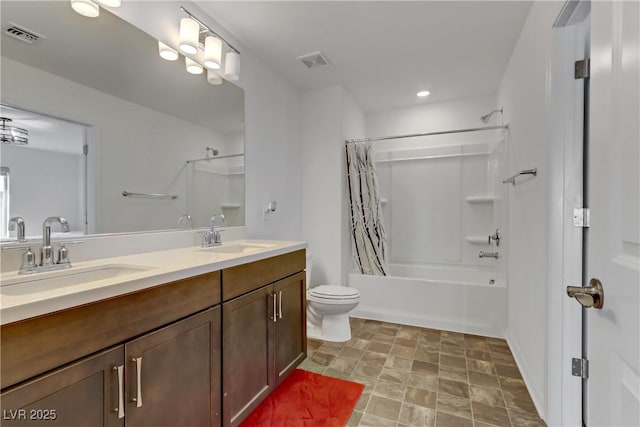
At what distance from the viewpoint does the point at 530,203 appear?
1.73 meters

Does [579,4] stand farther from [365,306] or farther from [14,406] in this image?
[365,306]

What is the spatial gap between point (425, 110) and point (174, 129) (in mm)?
2946

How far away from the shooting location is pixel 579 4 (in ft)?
3.99

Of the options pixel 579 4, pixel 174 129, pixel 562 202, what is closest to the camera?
pixel 579 4

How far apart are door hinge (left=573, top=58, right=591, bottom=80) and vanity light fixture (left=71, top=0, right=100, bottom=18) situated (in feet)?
7.54

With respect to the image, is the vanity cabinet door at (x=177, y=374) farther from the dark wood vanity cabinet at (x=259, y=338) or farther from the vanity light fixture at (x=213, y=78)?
the vanity light fixture at (x=213, y=78)

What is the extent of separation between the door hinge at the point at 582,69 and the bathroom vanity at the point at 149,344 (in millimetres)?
1763

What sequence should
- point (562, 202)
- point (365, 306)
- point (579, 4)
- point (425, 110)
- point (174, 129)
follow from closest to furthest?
1. point (579, 4)
2. point (562, 202)
3. point (174, 129)
4. point (365, 306)
5. point (425, 110)

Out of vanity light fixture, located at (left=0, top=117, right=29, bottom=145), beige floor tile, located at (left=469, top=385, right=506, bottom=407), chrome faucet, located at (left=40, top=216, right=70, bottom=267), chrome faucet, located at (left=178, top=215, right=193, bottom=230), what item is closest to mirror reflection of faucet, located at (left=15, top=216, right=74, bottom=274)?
chrome faucet, located at (left=40, top=216, right=70, bottom=267)

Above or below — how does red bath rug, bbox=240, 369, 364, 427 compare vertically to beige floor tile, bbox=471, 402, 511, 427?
below

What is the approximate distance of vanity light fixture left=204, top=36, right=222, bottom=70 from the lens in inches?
71.4

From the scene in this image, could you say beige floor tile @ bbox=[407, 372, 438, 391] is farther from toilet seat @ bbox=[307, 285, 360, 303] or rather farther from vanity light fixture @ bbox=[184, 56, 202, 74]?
vanity light fixture @ bbox=[184, 56, 202, 74]

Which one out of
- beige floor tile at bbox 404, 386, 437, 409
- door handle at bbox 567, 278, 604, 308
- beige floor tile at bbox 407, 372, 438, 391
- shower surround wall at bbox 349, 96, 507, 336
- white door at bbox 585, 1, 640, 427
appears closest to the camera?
white door at bbox 585, 1, 640, 427

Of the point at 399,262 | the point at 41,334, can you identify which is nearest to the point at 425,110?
the point at 399,262
